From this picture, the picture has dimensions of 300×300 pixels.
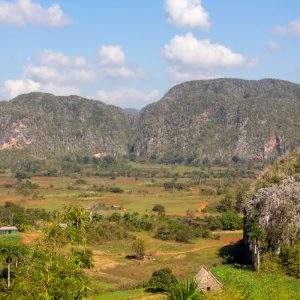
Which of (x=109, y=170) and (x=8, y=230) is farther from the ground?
(x=109, y=170)

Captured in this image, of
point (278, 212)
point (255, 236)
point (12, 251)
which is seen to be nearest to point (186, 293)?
point (12, 251)

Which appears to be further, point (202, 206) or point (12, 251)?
point (202, 206)

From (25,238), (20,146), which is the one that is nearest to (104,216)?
(25,238)

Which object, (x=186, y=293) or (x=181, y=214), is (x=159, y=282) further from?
(x=181, y=214)

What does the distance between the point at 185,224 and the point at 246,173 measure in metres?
76.4

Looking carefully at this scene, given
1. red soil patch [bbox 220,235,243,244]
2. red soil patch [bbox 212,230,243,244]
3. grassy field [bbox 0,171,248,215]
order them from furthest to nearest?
grassy field [bbox 0,171,248,215] < red soil patch [bbox 212,230,243,244] < red soil patch [bbox 220,235,243,244]

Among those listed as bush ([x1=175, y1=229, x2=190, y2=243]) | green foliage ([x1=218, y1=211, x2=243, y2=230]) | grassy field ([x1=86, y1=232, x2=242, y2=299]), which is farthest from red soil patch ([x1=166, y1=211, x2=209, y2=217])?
bush ([x1=175, y1=229, x2=190, y2=243])

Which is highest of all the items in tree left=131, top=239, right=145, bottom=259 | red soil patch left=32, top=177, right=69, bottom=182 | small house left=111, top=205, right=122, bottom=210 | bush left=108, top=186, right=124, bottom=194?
red soil patch left=32, top=177, right=69, bottom=182

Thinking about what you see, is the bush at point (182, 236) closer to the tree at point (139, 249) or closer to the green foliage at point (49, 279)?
the tree at point (139, 249)

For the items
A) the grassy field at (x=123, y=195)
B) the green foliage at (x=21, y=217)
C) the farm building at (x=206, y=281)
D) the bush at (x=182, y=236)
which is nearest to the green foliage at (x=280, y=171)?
the bush at (x=182, y=236)

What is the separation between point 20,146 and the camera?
7131 inches

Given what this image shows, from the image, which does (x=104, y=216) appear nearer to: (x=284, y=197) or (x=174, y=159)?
(x=284, y=197)

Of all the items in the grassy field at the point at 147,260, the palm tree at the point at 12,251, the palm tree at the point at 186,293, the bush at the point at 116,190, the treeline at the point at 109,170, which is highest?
the treeline at the point at 109,170

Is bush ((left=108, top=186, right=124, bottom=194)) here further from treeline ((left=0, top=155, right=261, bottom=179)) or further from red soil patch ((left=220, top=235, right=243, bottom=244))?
red soil patch ((left=220, top=235, right=243, bottom=244))
